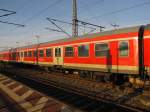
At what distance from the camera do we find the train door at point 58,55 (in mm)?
21314

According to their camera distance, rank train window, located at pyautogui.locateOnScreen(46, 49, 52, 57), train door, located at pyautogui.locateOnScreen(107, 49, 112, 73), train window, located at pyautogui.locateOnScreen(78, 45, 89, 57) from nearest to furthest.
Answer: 1. train door, located at pyautogui.locateOnScreen(107, 49, 112, 73)
2. train window, located at pyautogui.locateOnScreen(78, 45, 89, 57)
3. train window, located at pyautogui.locateOnScreen(46, 49, 52, 57)

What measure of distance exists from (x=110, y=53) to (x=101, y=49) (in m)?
1.04

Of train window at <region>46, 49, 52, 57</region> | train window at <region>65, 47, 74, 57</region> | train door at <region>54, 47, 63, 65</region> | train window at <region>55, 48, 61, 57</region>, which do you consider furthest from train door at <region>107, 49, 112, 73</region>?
train window at <region>46, 49, 52, 57</region>

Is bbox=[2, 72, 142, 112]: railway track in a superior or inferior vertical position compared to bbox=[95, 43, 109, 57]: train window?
inferior

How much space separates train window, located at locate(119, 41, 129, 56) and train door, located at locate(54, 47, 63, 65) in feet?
28.1

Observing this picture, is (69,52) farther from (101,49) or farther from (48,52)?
(48,52)

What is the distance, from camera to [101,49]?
15.3 m

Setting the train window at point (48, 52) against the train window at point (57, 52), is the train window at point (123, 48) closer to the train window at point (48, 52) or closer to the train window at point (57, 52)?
the train window at point (57, 52)

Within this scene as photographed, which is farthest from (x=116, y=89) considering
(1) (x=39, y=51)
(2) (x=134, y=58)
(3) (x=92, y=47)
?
(1) (x=39, y=51)

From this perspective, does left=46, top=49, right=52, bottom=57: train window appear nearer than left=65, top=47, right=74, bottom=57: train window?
No

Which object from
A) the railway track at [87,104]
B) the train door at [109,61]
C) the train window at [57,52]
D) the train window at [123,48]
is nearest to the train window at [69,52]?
the train window at [57,52]

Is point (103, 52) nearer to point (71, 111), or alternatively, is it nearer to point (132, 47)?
point (132, 47)

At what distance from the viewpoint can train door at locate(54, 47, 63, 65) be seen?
21.3 metres

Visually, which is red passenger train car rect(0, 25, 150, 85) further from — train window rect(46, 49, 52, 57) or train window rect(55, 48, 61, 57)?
train window rect(46, 49, 52, 57)
